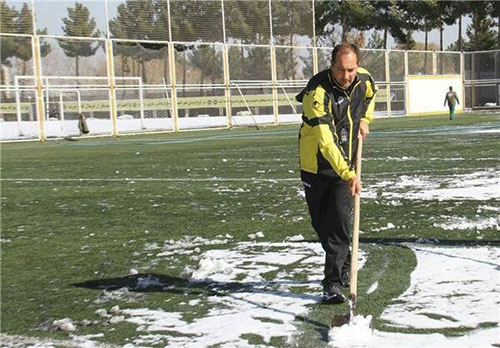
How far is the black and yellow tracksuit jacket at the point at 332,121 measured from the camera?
180 inches

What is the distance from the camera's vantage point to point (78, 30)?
108 ft

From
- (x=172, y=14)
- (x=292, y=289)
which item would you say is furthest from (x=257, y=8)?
(x=292, y=289)

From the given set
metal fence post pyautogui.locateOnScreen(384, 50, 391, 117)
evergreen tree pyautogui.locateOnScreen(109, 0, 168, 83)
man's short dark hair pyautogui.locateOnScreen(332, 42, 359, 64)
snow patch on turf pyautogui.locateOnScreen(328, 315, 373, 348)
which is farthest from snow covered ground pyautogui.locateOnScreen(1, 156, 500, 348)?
metal fence post pyautogui.locateOnScreen(384, 50, 391, 117)

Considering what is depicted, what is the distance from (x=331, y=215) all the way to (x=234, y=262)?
133cm

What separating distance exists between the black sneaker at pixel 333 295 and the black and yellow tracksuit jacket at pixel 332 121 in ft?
2.56

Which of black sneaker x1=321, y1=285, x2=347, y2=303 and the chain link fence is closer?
black sneaker x1=321, y1=285, x2=347, y2=303

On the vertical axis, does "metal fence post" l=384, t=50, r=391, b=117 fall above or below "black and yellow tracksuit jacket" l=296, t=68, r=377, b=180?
above

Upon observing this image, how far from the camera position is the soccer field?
4242 millimetres

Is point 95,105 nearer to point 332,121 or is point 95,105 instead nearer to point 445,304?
point 332,121

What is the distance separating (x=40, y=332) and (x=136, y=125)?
31170mm

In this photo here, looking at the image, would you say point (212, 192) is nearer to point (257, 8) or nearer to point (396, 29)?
point (257, 8)

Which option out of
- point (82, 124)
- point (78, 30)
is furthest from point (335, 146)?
point (78, 30)

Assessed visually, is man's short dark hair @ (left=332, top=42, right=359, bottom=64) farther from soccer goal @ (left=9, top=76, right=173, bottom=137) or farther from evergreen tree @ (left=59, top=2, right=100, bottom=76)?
evergreen tree @ (left=59, top=2, right=100, bottom=76)

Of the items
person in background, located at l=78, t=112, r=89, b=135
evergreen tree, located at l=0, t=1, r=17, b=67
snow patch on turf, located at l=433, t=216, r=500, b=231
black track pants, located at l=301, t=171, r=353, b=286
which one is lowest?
snow patch on turf, located at l=433, t=216, r=500, b=231
